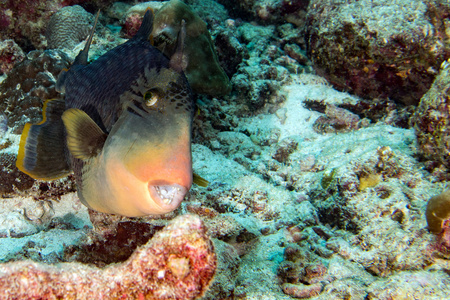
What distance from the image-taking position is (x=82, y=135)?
1732mm

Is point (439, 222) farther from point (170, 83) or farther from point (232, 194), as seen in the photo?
point (170, 83)

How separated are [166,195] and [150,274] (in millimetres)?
381

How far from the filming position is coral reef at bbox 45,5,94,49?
14.4 ft

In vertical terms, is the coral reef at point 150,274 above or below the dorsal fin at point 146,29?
below

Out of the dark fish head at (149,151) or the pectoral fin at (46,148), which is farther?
the pectoral fin at (46,148)

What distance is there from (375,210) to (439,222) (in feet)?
1.74

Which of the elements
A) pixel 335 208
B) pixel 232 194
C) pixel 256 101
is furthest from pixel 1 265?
pixel 256 101

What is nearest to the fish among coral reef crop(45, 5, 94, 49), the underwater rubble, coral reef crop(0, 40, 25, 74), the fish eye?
the fish eye

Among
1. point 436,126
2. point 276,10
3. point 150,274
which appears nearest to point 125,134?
point 150,274

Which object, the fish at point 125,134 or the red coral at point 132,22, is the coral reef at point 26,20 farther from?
the fish at point 125,134

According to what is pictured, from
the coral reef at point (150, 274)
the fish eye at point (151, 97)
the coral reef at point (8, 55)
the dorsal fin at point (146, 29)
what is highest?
the dorsal fin at point (146, 29)

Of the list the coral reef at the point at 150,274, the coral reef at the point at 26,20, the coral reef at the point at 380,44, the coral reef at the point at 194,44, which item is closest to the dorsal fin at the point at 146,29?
the coral reef at the point at 194,44

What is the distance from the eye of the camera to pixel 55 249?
206cm

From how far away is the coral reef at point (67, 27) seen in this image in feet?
14.4
